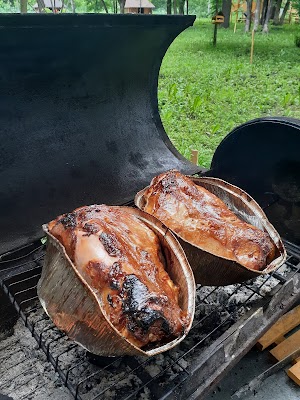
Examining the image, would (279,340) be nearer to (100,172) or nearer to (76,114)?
(100,172)

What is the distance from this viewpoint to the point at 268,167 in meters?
3.16

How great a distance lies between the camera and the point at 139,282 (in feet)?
5.58

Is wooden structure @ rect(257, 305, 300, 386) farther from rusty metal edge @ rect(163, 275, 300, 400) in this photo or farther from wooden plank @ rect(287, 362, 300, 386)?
rusty metal edge @ rect(163, 275, 300, 400)

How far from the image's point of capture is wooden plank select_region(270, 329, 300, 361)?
2.71 metres

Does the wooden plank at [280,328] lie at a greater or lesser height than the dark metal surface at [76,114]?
lesser

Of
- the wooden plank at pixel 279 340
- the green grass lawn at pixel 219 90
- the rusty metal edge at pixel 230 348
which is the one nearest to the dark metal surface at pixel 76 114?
the rusty metal edge at pixel 230 348

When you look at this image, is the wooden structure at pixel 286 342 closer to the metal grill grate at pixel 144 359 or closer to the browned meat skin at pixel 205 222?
the metal grill grate at pixel 144 359

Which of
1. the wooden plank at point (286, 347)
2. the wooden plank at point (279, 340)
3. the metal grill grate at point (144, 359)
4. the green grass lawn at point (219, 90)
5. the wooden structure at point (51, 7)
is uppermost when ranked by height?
the wooden structure at point (51, 7)

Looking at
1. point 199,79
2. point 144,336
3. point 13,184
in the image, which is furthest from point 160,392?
point 199,79

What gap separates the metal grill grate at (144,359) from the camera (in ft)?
6.07

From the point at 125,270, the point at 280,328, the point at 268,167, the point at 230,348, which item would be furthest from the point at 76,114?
the point at 280,328

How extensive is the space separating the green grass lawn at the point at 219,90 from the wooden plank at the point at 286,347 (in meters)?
3.18

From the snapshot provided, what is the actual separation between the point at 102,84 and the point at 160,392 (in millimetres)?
2161

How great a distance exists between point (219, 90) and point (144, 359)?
8317 millimetres
